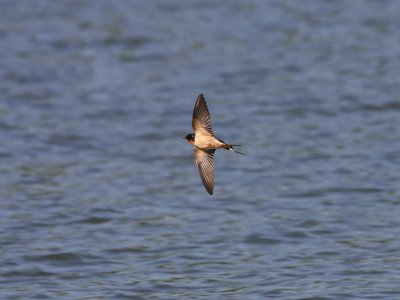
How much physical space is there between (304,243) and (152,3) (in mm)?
10153

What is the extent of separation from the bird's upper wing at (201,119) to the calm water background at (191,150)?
162 cm

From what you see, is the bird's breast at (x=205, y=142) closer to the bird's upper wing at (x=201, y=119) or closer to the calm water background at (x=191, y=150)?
the bird's upper wing at (x=201, y=119)

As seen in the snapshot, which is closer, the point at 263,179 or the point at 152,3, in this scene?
the point at 263,179

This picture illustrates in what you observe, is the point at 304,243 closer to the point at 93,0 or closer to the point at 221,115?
the point at 221,115

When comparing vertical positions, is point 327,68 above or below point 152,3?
below

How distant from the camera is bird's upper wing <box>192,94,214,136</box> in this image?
7.68m

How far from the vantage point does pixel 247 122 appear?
13.7 meters

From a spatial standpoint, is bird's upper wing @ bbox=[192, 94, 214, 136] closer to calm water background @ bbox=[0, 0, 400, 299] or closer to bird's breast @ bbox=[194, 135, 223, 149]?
bird's breast @ bbox=[194, 135, 223, 149]

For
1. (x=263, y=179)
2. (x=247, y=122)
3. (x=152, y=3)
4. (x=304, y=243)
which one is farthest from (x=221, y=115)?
(x=152, y=3)

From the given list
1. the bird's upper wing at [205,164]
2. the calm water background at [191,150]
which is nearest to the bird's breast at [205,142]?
the bird's upper wing at [205,164]

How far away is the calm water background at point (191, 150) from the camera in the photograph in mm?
9430

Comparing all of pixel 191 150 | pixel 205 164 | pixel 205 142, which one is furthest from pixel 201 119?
pixel 191 150

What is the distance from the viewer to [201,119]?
25.3ft

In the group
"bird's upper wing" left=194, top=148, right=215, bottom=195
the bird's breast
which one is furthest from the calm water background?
the bird's breast
